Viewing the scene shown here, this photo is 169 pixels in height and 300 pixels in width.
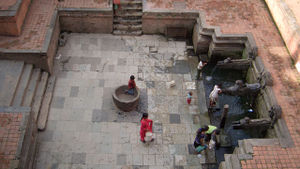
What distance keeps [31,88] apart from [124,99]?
3.79 metres

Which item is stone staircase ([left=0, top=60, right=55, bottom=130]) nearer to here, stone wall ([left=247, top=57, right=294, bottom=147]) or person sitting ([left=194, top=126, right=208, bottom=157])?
person sitting ([left=194, top=126, right=208, bottom=157])

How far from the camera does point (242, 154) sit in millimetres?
9766

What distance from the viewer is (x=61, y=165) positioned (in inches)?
411

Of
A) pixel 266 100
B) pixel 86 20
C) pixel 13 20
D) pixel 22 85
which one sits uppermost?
pixel 13 20

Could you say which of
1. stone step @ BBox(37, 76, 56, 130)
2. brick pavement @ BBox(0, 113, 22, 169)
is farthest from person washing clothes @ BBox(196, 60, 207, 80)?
brick pavement @ BBox(0, 113, 22, 169)

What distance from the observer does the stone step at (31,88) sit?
11544 mm

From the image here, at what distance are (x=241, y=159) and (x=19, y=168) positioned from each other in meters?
7.00

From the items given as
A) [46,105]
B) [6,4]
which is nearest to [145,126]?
[46,105]

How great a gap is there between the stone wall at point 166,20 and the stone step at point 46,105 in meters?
5.46

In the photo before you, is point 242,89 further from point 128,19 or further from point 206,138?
point 128,19

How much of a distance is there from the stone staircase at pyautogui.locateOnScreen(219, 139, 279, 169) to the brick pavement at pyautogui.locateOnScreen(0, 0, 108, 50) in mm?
8783

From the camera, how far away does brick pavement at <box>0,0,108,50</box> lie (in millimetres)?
12711

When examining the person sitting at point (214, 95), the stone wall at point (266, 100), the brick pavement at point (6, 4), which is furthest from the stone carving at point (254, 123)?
the brick pavement at point (6, 4)

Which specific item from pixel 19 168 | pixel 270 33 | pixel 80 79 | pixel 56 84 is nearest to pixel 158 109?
pixel 80 79
